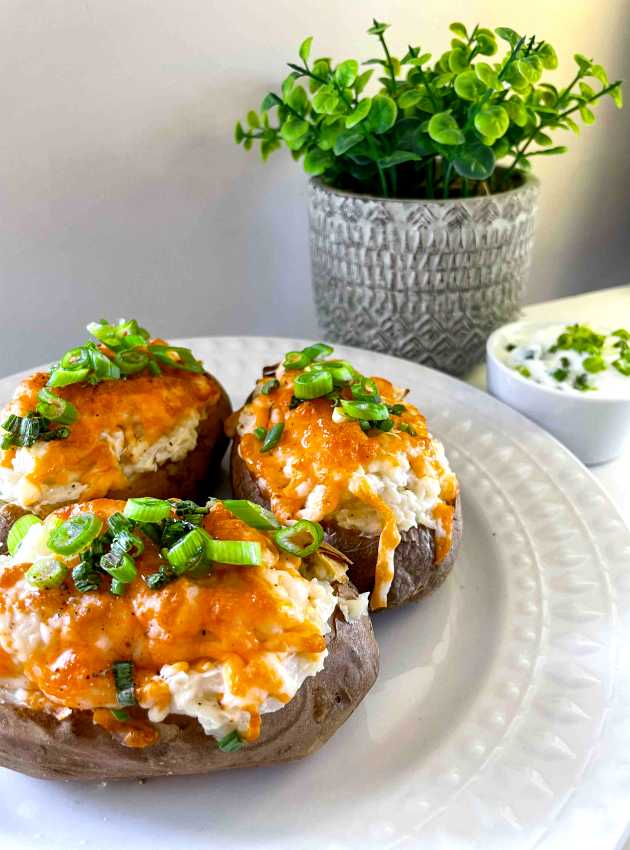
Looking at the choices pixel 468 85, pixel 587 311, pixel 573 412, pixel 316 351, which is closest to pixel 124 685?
pixel 316 351

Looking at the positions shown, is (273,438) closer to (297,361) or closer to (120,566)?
(297,361)

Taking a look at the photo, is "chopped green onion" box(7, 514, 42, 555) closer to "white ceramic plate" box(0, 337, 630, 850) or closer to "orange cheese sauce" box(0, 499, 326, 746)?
"orange cheese sauce" box(0, 499, 326, 746)

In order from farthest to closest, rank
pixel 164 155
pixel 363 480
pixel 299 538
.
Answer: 1. pixel 164 155
2. pixel 363 480
3. pixel 299 538

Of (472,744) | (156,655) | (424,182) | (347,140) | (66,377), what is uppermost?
(347,140)

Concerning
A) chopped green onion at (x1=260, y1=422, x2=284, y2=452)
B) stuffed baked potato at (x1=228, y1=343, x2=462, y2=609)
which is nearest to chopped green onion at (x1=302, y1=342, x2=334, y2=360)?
stuffed baked potato at (x1=228, y1=343, x2=462, y2=609)

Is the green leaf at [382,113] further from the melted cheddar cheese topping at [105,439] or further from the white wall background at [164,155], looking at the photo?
the melted cheddar cheese topping at [105,439]

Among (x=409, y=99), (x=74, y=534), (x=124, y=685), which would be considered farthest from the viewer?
(x=409, y=99)
